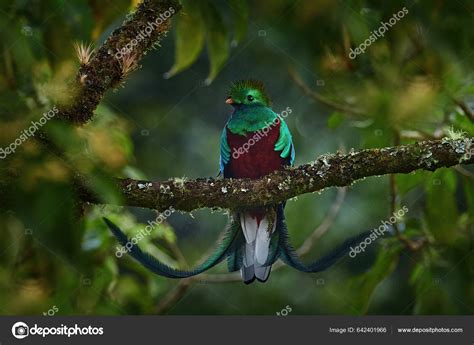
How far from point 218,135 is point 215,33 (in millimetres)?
1134

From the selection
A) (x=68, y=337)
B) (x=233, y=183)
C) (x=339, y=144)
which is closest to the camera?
(x=233, y=183)

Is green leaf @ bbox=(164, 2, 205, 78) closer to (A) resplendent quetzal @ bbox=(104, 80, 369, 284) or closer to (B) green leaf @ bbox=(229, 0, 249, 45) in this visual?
(B) green leaf @ bbox=(229, 0, 249, 45)

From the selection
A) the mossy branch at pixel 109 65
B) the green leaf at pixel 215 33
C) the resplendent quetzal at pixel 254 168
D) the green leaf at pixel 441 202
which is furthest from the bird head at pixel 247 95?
the green leaf at pixel 441 202

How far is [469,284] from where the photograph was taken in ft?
7.32

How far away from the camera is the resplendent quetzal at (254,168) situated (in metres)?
2.02

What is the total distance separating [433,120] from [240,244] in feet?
2.35

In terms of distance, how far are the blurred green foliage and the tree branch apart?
111mm

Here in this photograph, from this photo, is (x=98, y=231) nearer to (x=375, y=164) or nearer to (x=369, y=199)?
(x=375, y=164)

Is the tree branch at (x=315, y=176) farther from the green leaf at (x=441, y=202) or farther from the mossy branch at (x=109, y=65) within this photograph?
the green leaf at (x=441, y=202)

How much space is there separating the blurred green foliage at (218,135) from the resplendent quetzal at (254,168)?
16 cm

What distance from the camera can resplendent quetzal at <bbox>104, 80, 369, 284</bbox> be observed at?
2.02m

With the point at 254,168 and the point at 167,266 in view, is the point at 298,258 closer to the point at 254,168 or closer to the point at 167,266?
the point at 254,168

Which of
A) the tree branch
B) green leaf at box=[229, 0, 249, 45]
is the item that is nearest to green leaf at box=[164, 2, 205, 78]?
green leaf at box=[229, 0, 249, 45]

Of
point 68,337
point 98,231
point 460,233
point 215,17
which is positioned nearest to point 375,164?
point 215,17
